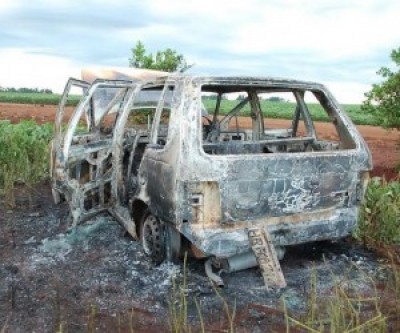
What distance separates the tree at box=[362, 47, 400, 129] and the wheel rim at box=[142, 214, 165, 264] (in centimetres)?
759

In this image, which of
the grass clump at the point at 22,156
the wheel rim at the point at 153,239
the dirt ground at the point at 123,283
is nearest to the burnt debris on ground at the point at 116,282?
the dirt ground at the point at 123,283

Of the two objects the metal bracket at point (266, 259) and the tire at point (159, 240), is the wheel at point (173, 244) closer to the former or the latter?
the tire at point (159, 240)

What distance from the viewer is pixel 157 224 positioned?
5410 millimetres

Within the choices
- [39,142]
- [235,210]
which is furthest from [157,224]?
[39,142]

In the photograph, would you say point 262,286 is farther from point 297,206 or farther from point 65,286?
Answer: point 65,286

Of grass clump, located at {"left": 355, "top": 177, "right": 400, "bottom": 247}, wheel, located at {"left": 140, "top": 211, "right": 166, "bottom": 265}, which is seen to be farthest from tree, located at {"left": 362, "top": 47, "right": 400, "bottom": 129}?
wheel, located at {"left": 140, "top": 211, "right": 166, "bottom": 265}

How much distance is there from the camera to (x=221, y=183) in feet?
15.4

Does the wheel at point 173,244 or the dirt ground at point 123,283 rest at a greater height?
the wheel at point 173,244

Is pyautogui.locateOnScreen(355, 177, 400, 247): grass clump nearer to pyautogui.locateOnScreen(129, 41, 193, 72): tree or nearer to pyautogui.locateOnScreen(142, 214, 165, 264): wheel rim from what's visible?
pyautogui.locateOnScreen(142, 214, 165, 264): wheel rim

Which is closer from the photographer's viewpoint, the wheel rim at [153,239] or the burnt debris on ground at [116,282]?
the burnt debris on ground at [116,282]

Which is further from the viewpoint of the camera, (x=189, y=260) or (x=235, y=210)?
(x=189, y=260)

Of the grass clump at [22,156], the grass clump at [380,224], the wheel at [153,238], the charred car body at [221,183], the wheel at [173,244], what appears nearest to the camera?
the charred car body at [221,183]

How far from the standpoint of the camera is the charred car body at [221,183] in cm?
473

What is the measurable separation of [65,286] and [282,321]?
1982mm
